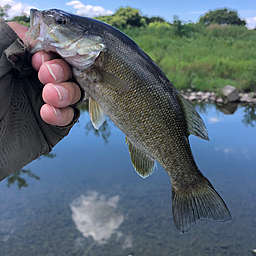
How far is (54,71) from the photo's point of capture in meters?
1.82

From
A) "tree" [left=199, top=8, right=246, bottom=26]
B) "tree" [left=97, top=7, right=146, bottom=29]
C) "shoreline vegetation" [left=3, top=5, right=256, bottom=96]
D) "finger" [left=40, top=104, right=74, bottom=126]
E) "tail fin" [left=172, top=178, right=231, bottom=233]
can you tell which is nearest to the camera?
"finger" [left=40, top=104, right=74, bottom=126]

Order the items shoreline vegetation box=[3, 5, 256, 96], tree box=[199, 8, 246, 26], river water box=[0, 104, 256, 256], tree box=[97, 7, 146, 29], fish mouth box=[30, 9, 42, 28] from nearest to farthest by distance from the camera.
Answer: fish mouth box=[30, 9, 42, 28] → river water box=[0, 104, 256, 256] → shoreline vegetation box=[3, 5, 256, 96] → tree box=[97, 7, 146, 29] → tree box=[199, 8, 246, 26]

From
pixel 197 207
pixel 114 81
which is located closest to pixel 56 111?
pixel 114 81

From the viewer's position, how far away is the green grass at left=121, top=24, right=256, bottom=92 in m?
15.4

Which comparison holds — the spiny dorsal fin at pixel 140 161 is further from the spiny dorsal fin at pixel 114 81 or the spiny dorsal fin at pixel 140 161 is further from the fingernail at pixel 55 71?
the fingernail at pixel 55 71

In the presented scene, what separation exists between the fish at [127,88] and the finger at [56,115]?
0.23 m

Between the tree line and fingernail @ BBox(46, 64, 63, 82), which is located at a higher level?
the tree line

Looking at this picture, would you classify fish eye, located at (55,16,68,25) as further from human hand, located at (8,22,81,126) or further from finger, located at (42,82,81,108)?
finger, located at (42,82,81,108)

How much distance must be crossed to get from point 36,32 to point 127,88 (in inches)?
27.2

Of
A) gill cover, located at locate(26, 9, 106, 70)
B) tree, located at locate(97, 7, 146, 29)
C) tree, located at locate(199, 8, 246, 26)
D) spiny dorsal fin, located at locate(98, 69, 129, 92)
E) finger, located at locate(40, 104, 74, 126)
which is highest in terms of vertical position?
tree, located at locate(199, 8, 246, 26)

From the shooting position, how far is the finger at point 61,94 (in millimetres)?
1880

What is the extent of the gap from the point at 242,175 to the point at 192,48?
48.0ft

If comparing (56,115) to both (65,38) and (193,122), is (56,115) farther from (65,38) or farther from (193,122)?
(193,122)

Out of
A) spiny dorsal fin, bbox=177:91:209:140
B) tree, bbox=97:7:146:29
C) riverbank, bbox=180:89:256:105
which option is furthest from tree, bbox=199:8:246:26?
spiny dorsal fin, bbox=177:91:209:140
